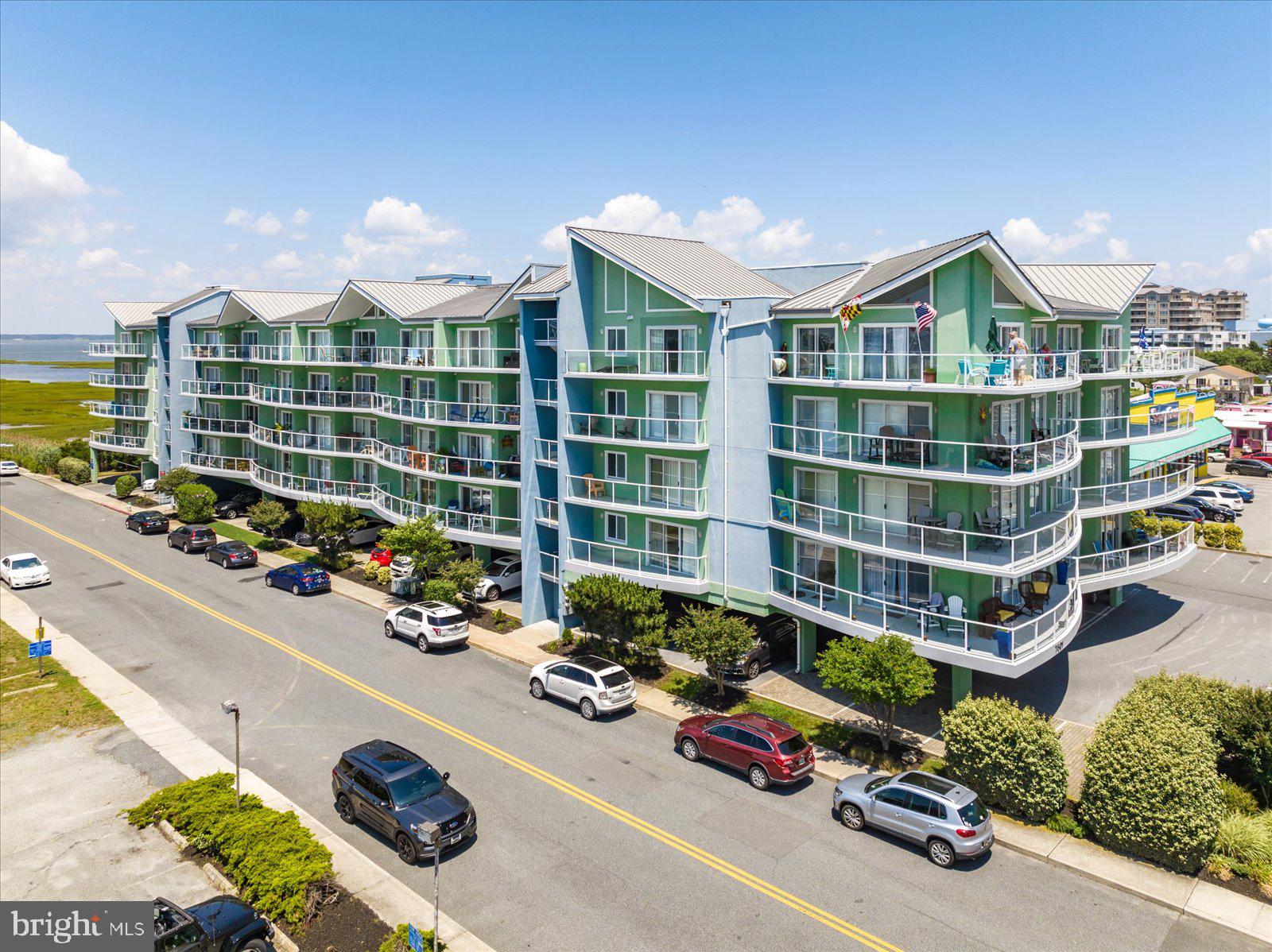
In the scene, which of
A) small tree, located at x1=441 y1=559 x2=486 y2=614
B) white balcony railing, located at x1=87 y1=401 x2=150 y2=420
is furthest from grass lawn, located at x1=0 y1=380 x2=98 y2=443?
small tree, located at x1=441 y1=559 x2=486 y2=614

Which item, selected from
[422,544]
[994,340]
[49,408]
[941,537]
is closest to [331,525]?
[422,544]

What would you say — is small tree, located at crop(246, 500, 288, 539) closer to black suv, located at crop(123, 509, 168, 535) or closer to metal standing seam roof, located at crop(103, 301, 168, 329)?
black suv, located at crop(123, 509, 168, 535)

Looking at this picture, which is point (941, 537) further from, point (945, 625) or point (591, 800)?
point (591, 800)

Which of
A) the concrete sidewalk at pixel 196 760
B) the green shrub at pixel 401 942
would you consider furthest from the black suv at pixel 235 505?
the green shrub at pixel 401 942

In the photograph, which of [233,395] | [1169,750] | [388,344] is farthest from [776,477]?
[233,395]

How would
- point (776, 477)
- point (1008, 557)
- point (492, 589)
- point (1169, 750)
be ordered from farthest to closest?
point (492, 589)
point (776, 477)
point (1008, 557)
point (1169, 750)

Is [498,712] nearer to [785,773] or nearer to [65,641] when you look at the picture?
[785,773]
